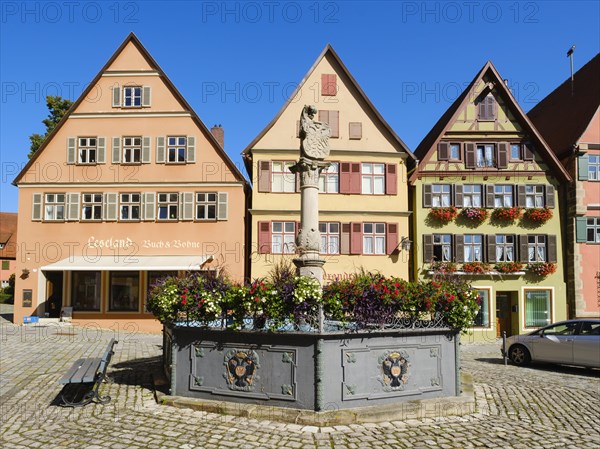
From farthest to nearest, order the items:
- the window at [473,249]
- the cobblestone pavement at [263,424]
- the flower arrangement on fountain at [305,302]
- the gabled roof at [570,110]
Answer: the gabled roof at [570,110], the window at [473,249], the flower arrangement on fountain at [305,302], the cobblestone pavement at [263,424]

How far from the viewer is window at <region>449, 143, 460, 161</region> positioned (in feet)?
82.9

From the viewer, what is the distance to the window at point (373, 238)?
2470 cm

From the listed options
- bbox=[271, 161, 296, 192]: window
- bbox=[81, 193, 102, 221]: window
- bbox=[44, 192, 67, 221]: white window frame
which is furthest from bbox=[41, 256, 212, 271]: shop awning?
bbox=[271, 161, 296, 192]: window

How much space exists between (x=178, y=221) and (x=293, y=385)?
17.6m

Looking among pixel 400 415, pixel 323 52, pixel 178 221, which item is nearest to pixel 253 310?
pixel 400 415

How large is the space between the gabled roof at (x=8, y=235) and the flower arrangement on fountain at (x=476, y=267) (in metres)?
41.9

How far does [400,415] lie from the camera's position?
789cm

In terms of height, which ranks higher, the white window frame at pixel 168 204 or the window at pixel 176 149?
the window at pixel 176 149

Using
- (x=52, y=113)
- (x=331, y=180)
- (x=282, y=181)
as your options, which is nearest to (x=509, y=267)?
(x=331, y=180)

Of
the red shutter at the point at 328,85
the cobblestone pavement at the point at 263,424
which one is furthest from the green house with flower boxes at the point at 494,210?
the cobblestone pavement at the point at 263,424

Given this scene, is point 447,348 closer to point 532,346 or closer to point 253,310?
point 253,310

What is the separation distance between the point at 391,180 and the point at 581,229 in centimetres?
841

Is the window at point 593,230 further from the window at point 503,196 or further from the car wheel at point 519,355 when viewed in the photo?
the car wheel at point 519,355

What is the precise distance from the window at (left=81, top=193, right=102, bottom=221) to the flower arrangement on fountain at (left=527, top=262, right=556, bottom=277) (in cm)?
1879
